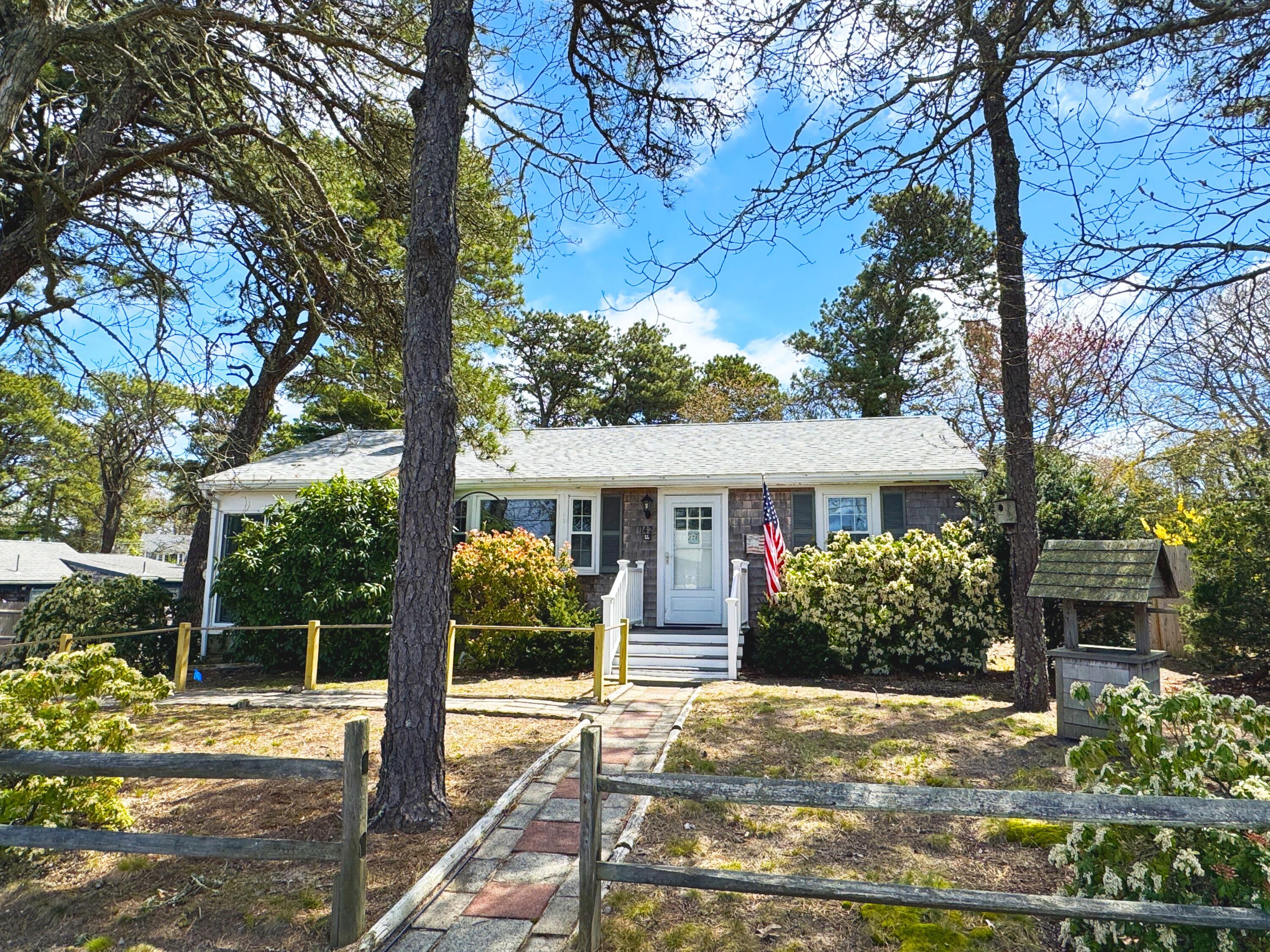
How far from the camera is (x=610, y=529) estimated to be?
13.0 m

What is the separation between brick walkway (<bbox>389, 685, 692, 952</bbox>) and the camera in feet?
10.5

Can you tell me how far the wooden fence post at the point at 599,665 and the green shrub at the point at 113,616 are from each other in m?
7.93

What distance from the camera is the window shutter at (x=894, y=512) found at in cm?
1186

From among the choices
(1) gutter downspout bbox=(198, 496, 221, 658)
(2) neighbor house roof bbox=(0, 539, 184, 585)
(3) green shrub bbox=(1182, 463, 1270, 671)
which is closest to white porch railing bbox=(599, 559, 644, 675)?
(3) green shrub bbox=(1182, 463, 1270, 671)

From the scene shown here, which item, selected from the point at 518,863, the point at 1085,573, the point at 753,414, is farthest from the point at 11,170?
the point at 753,414

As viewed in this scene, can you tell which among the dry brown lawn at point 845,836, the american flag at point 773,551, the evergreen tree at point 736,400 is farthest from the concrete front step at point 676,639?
the evergreen tree at point 736,400

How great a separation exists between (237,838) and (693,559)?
9868mm

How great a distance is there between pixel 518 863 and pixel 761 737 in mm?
2961

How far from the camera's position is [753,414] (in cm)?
3344

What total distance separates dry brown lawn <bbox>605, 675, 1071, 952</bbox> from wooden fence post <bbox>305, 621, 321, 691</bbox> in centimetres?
537

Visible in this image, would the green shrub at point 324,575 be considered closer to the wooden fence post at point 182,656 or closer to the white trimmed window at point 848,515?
the wooden fence post at point 182,656

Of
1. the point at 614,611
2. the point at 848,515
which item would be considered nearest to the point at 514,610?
the point at 614,611

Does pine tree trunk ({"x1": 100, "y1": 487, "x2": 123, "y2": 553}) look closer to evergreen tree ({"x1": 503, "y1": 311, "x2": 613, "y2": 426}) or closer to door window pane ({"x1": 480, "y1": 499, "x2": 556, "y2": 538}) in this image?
evergreen tree ({"x1": 503, "y1": 311, "x2": 613, "y2": 426})

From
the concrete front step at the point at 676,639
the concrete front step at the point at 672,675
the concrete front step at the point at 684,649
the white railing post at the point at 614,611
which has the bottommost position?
the concrete front step at the point at 672,675
